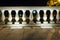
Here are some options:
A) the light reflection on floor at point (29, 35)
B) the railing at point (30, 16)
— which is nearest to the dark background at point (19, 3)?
the railing at point (30, 16)

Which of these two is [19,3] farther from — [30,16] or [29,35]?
[29,35]

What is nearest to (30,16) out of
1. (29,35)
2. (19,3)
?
(19,3)

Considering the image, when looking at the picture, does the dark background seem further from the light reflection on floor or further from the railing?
the light reflection on floor

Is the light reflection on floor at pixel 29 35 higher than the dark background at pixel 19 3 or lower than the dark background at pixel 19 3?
lower

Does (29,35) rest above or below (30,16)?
below

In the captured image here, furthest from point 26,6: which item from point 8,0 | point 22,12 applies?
point 8,0

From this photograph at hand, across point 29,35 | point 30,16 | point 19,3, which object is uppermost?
point 19,3

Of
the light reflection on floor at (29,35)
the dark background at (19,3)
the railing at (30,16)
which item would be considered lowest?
the light reflection on floor at (29,35)

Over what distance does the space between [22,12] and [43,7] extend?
201mm

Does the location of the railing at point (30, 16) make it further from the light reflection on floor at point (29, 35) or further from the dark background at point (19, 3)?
the light reflection on floor at point (29, 35)

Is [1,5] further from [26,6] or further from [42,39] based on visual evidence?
[42,39]

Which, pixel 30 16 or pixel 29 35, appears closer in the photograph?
pixel 29 35

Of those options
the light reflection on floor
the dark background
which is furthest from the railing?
the light reflection on floor

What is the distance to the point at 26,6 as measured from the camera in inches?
63.2
